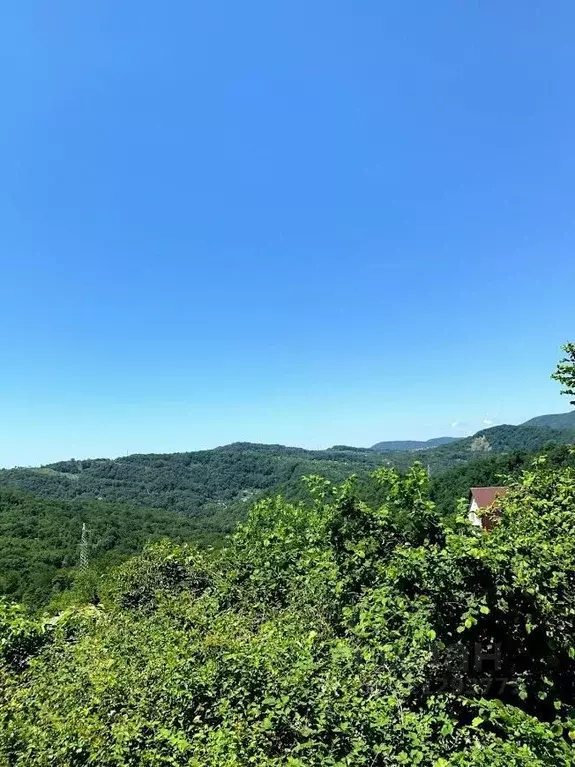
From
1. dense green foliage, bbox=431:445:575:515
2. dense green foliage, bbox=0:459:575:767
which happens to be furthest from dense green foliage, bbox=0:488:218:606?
dense green foliage, bbox=0:459:575:767

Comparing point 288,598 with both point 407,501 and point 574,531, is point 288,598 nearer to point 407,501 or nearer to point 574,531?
point 407,501

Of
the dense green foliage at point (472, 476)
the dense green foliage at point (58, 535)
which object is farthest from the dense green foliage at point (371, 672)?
the dense green foliage at point (472, 476)

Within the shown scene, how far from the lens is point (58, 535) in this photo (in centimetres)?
8931

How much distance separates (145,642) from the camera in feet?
23.7

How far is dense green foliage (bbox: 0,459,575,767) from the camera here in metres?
3.87

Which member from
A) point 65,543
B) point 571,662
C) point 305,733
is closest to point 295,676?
point 305,733

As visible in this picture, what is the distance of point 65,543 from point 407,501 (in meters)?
96.0

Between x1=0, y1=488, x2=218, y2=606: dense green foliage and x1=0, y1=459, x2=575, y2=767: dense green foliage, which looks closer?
x1=0, y1=459, x2=575, y2=767: dense green foliage

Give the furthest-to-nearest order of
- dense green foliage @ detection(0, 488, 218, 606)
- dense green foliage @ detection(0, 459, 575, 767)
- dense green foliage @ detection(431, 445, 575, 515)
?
dense green foliage @ detection(431, 445, 575, 515) → dense green foliage @ detection(0, 488, 218, 606) → dense green foliage @ detection(0, 459, 575, 767)

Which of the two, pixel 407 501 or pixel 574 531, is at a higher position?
pixel 407 501

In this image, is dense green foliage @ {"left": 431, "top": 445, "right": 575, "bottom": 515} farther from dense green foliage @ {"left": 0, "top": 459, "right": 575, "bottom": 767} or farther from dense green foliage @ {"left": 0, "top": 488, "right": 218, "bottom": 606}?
dense green foliage @ {"left": 0, "top": 459, "right": 575, "bottom": 767}

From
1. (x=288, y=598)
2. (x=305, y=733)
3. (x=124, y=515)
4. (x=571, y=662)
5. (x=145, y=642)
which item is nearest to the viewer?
(x=305, y=733)

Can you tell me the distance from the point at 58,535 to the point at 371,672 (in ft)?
325

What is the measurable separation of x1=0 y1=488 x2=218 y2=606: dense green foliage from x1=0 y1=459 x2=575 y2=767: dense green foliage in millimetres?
50996
